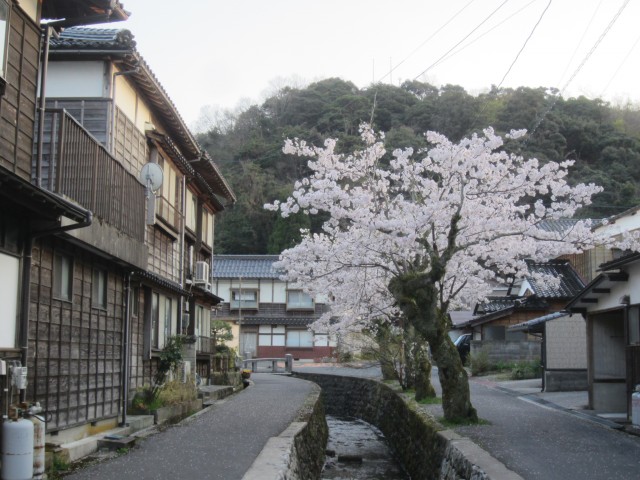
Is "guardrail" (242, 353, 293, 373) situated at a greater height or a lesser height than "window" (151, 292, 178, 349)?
lesser

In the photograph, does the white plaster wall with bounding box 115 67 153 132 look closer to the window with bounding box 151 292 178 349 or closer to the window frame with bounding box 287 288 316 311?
the window with bounding box 151 292 178 349

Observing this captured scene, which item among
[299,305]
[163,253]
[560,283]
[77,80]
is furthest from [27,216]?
[299,305]

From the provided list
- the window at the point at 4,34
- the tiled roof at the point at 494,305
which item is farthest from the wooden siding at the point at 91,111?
the tiled roof at the point at 494,305

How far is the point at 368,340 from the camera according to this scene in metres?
29.5

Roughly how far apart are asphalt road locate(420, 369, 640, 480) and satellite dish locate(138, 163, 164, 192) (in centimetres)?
916

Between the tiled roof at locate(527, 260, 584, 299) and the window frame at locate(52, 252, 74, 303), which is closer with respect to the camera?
the window frame at locate(52, 252, 74, 303)

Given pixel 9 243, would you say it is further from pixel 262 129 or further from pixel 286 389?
pixel 262 129

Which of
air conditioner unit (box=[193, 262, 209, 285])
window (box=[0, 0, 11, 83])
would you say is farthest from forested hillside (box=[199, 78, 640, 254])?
window (box=[0, 0, 11, 83])

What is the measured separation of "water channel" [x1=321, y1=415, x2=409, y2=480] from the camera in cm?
Result: 1648

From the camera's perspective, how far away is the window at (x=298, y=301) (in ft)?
176

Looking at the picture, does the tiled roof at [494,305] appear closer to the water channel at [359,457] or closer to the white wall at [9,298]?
the water channel at [359,457]

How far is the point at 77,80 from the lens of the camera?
15570 mm

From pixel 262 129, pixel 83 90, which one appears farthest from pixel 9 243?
pixel 262 129

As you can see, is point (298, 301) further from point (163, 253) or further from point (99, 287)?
point (99, 287)
